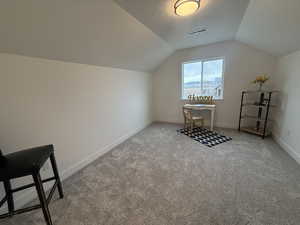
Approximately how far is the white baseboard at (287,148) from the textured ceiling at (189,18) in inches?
95.2

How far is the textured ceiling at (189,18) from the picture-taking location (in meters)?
1.77

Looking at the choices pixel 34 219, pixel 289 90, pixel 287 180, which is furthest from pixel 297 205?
pixel 34 219

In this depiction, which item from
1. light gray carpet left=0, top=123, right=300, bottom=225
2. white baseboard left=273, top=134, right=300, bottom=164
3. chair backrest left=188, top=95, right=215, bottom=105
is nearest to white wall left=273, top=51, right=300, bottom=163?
white baseboard left=273, top=134, right=300, bottom=164

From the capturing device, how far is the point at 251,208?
1381 millimetres

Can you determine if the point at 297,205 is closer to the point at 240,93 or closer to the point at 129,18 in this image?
the point at 240,93

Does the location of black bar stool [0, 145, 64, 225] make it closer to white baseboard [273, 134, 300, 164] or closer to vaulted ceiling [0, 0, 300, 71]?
vaulted ceiling [0, 0, 300, 71]

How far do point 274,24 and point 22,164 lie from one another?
11.4ft

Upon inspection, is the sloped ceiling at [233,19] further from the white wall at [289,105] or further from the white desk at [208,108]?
the white desk at [208,108]

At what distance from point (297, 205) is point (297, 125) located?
4.71 ft

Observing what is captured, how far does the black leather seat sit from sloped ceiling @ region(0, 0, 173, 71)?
3.45ft

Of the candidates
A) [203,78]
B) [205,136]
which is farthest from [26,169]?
[203,78]

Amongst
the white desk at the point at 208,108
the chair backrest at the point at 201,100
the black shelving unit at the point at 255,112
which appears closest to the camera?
the black shelving unit at the point at 255,112

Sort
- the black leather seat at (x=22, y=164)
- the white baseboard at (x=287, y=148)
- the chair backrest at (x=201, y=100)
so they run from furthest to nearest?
the chair backrest at (x=201, y=100)
the white baseboard at (x=287, y=148)
the black leather seat at (x=22, y=164)

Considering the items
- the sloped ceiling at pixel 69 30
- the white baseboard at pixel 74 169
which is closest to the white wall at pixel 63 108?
the white baseboard at pixel 74 169
